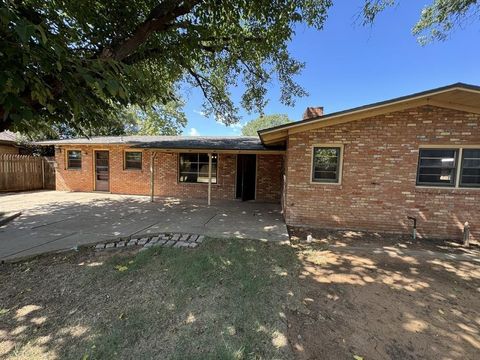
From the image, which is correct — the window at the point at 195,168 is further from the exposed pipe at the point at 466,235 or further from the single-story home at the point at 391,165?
the exposed pipe at the point at 466,235

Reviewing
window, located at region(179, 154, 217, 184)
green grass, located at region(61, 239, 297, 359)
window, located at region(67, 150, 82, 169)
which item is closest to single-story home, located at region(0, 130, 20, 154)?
window, located at region(67, 150, 82, 169)

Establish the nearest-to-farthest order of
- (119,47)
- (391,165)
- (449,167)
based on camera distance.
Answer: (119,47)
(449,167)
(391,165)

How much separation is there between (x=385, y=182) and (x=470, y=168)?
2079mm

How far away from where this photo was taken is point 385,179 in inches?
248

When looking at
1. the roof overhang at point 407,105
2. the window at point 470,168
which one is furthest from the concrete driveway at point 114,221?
the window at point 470,168

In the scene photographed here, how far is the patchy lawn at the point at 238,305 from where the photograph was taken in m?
2.35

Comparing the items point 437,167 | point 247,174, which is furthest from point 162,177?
point 437,167

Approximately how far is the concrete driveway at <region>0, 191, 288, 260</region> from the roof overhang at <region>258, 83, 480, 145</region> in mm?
2827

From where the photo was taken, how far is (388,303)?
323 centimetres

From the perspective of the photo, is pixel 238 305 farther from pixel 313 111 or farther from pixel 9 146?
pixel 9 146

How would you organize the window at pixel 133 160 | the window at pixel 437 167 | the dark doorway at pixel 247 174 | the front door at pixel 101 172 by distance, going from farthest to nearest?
1. the front door at pixel 101 172
2. the window at pixel 133 160
3. the dark doorway at pixel 247 174
4. the window at pixel 437 167

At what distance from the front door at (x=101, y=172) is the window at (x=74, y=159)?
41.5 inches

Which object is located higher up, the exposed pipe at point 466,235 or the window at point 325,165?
the window at point 325,165

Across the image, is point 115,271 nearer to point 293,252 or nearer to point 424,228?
point 293,252
